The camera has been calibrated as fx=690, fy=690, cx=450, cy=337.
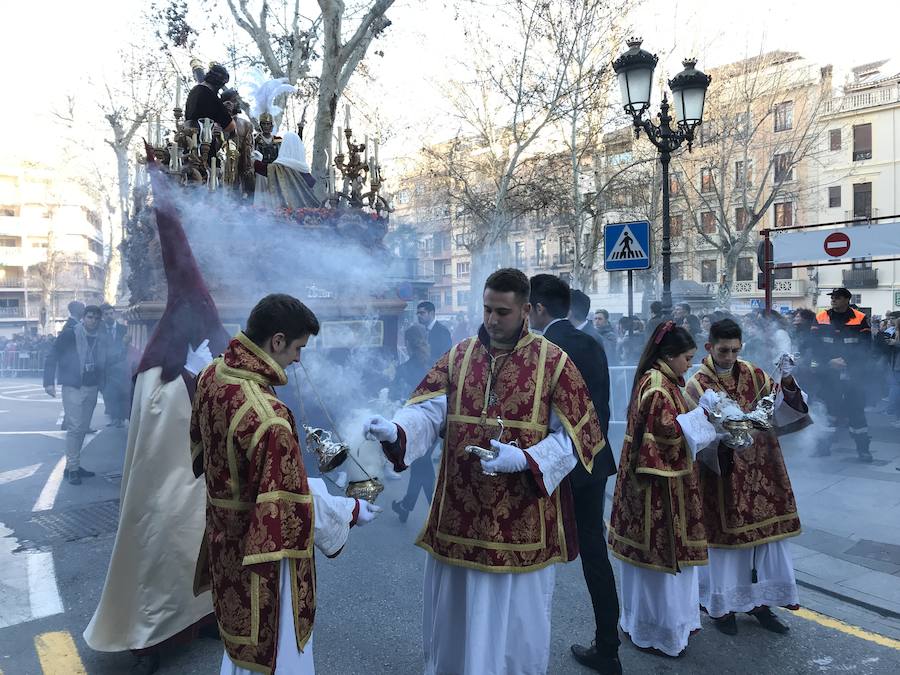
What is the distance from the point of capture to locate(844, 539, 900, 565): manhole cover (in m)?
5.27

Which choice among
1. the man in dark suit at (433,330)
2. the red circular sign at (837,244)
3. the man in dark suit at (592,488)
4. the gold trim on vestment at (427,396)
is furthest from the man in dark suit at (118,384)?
the red circular sign at (837,244)

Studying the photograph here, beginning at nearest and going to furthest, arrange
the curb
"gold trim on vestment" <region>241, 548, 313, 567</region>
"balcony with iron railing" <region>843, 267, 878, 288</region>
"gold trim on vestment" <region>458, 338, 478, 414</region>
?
"gold trim on vestment" <region>241, 548, 313, 567</region> < "gold trim on vestment" <region>458, 338, 478, 414</region> < the curb < "balcony with iron railing" <region>843, 267, 878, 288</region>

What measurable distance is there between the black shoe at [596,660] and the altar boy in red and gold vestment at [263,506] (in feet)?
5.61

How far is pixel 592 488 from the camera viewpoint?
3750 mm

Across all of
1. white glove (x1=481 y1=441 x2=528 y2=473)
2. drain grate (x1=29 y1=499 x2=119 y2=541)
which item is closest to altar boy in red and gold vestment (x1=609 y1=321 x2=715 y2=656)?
white glove (x1=481 y1=441 x2=528 y2=473)

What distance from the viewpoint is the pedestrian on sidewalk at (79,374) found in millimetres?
8109

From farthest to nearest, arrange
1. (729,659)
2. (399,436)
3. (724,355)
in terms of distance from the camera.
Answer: (724,355) → (729,659) → (399,436)

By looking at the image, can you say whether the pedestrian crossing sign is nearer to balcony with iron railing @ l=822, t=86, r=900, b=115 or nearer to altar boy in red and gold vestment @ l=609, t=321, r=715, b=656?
altar boy in red and gold vestment @ l=609, t=321, r=715, b=656

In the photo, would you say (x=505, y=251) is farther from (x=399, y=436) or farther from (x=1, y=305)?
(x=1, y=305)

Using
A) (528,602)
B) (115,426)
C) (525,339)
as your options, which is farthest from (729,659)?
(115,426)

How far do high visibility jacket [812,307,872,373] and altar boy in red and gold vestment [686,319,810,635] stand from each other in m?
5.72

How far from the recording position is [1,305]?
58438 millimetres

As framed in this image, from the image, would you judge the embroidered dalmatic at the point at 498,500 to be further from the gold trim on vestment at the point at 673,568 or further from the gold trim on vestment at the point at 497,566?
the gold trim on vestment at the point at 673,568

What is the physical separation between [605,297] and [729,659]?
43776 mm
